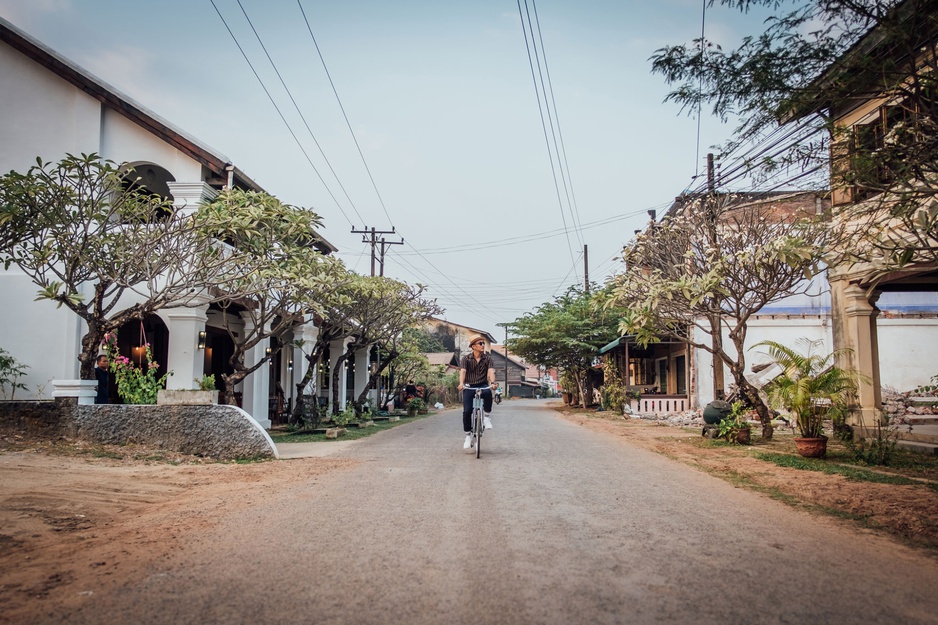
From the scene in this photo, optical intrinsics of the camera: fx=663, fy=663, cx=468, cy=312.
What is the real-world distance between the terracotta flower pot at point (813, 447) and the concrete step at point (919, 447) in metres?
1.82

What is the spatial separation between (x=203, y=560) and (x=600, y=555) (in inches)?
103

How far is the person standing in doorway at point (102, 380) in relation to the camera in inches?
431

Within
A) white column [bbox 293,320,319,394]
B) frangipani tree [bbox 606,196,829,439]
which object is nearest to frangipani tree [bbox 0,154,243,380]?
white column [bbox 293,320,319,394]

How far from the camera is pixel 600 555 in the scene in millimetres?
4410

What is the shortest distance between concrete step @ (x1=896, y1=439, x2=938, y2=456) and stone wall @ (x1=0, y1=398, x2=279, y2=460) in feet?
35.6

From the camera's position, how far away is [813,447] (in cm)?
1034

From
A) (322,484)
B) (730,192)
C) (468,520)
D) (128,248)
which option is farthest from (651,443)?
(128,248)

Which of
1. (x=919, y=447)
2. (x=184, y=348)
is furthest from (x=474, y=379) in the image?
(x=919, y=447)

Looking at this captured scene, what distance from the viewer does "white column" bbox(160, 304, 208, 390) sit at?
13.3 m

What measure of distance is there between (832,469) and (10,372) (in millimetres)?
14399

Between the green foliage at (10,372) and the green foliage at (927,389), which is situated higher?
the green foliage at (10,372)

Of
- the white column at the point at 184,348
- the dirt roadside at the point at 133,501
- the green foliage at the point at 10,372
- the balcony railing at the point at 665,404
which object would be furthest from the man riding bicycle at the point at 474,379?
the balcony railing at the point at 665,404

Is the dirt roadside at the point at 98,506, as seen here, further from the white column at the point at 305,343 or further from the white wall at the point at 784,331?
the white wall at the point at 784,331

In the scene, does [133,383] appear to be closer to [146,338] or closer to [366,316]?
[146,338]
